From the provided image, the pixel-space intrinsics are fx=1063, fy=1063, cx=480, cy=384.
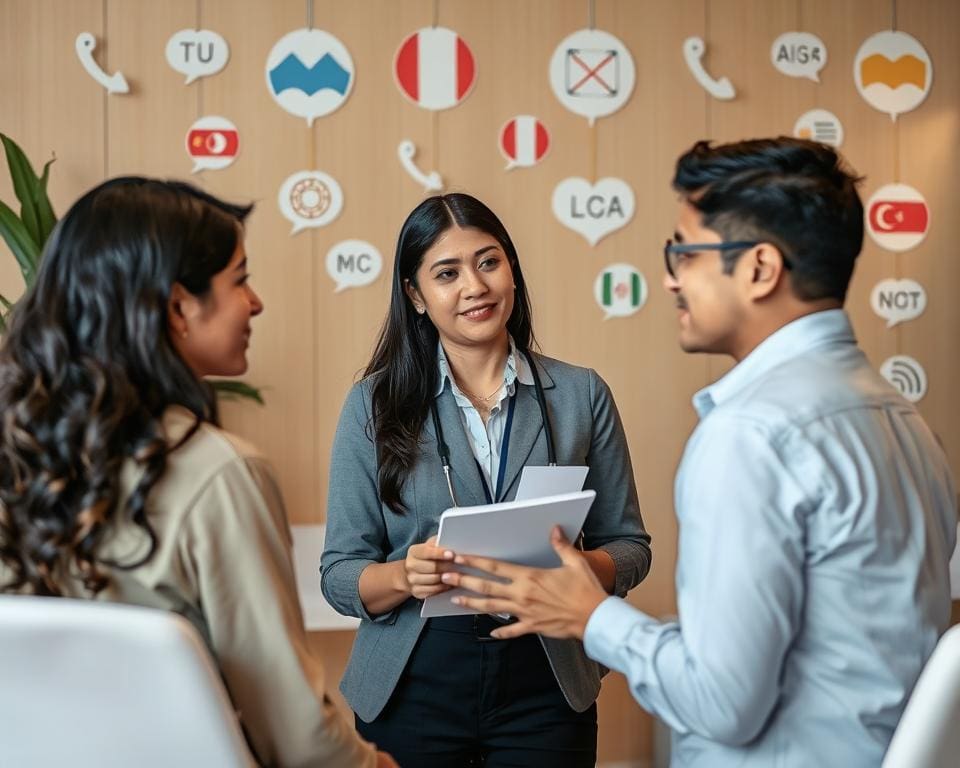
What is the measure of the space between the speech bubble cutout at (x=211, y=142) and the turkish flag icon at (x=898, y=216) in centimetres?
227

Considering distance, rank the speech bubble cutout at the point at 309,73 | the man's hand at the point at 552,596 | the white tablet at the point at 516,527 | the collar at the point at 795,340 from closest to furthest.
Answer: the collar at the point at 795,340 < the man's hand at the point at 552,596 < the white tablet at the point at 516,527 < the speech bubble cutout at the point at 309,73

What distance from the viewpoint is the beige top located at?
3.73 feet

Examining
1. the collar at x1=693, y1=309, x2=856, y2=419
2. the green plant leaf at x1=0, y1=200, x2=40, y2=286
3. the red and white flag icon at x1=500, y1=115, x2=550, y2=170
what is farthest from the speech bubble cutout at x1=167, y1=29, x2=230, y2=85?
the collar at x1=693, y1=309, x2=856, y2=419

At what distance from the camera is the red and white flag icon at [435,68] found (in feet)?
11.5

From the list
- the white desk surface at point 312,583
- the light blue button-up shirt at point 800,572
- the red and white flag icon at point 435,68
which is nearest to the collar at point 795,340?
the light blue button-up shirt at point 800,572

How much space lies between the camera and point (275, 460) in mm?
3508

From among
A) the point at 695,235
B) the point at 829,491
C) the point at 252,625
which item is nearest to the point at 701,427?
the point at 829,491

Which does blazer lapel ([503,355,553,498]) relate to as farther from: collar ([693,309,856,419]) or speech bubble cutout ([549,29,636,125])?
speech bubble cutout ([549,29,636,125])

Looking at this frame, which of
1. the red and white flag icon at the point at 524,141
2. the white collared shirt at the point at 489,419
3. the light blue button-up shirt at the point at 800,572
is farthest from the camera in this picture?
the red and white flag icon at the point at 524,141

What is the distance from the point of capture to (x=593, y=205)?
3.63 m

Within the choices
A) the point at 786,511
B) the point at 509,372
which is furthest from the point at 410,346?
the point at 786,511

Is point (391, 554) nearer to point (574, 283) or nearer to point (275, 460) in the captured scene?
point (275, 460)

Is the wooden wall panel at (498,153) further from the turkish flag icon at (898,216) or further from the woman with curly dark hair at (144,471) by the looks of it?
the woman with curly dark hair at (144,471)

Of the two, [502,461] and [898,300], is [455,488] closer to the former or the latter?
[502,461]
